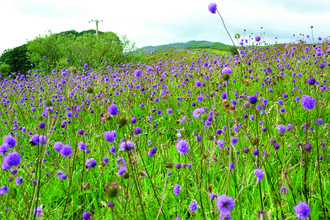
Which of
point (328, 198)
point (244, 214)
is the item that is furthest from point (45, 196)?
point (328, 198)

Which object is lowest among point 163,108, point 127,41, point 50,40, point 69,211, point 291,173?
point 69,211

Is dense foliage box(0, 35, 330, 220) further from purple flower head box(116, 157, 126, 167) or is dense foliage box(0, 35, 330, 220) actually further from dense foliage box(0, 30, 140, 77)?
dense foliage box(0, 30, 140, 77)

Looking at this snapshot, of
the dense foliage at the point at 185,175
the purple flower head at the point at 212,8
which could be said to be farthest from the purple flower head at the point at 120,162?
the purple flower head at the point at 212,8

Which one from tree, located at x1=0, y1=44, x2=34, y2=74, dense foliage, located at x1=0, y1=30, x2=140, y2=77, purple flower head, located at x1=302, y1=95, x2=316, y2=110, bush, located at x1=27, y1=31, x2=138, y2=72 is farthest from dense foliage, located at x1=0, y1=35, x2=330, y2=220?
tree, located at x1=0, y1=44, x2=34, y2=74

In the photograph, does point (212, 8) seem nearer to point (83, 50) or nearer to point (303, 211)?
point (303, 211)

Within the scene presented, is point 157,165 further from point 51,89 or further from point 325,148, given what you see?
point 51,89

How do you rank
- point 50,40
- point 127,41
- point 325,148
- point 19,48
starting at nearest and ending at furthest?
point 325,148 < point 127,41 < point 50,40 < point 19,48

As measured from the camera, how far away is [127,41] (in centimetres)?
1848

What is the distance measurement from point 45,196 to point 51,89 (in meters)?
4.37

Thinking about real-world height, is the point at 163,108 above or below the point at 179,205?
above

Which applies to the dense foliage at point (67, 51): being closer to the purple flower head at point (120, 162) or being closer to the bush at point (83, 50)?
the bush at point (83, 50)

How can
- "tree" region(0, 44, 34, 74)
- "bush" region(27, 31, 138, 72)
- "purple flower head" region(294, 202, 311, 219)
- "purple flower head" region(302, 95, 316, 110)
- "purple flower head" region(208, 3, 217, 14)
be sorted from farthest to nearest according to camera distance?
"tree" region(0, 44, 34, 74)
"bush" region(27, 31, 138, 72)
"purple flower head" region(208, 3, 217, 14)
"purple flower head" region(302, 95, 316, 110)
"purple flower head" region(294, 202, 311, 219)

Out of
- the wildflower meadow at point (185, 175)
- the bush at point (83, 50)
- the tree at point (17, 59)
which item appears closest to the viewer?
the wildflower meadow at point (185, 175)

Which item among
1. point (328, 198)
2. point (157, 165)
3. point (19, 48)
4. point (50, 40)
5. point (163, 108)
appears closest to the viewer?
point (328, 198)
